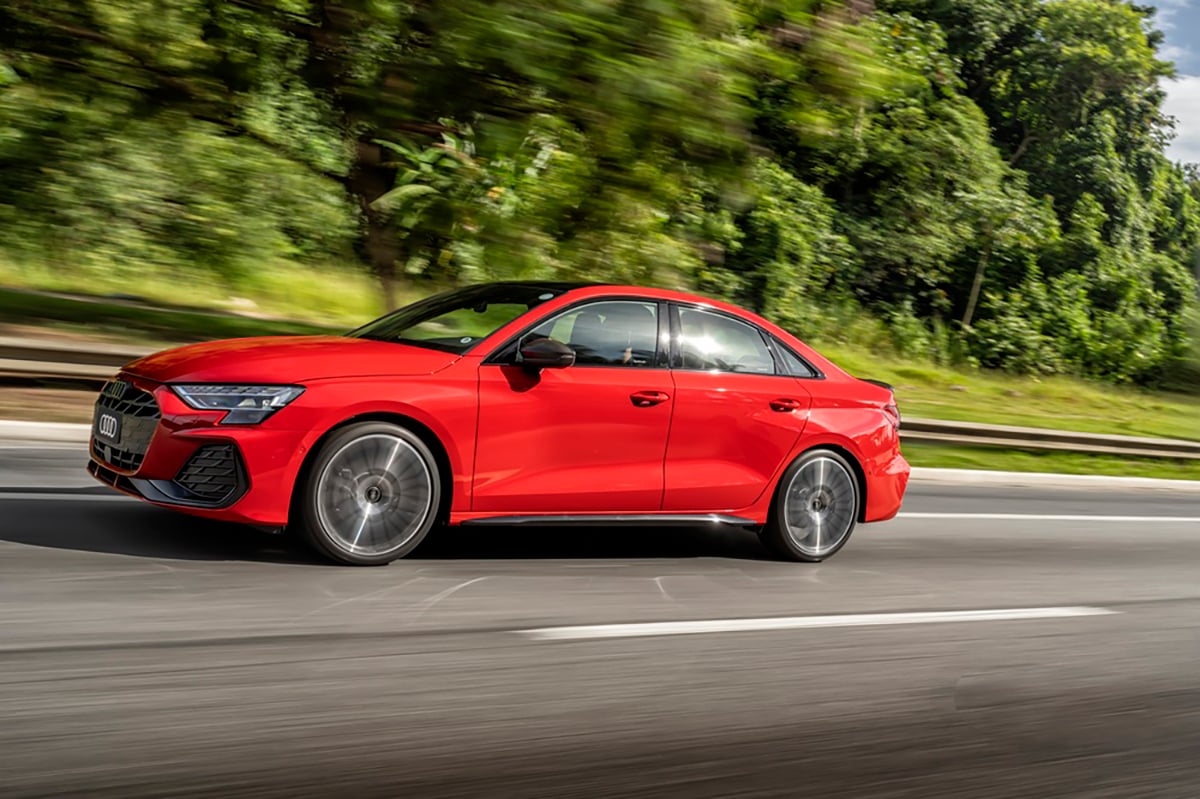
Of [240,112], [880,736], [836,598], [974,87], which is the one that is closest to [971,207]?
[974,87]

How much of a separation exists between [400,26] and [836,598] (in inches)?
272

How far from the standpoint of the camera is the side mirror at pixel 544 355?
649 cm

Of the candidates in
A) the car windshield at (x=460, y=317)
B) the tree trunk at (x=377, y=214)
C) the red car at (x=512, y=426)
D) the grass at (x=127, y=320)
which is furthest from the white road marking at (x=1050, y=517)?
the grass at (x=127, y=320)

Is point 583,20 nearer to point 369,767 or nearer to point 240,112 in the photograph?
point 240,112

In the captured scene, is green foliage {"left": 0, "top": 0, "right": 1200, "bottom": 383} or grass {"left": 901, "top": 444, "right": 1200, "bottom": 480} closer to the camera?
green foliage {"left": 0, "top": 0, "right": 1200, "bottom": 383}

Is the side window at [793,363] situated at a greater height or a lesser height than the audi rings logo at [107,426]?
greater

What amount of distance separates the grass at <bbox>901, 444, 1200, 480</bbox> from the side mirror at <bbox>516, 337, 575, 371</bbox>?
9.38m

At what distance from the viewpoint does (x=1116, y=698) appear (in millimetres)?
5625

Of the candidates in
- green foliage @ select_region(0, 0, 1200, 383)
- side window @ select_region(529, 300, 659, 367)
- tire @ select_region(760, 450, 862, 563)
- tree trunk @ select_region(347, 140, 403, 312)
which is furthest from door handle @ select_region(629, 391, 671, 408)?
tree trunk @ select_region(347, 140, 403, 312)

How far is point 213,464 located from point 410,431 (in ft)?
3.08

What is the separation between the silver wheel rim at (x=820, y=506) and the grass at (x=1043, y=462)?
7499 millimetres

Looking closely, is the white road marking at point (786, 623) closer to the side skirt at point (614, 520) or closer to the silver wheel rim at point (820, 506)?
Result: the side skirt at point (614, 520)

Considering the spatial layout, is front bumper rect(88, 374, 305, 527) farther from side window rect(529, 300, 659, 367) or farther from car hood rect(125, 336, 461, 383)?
side window rect(529, 300, 659, 367)

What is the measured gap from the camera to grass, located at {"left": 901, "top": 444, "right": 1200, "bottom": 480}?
16328mm
